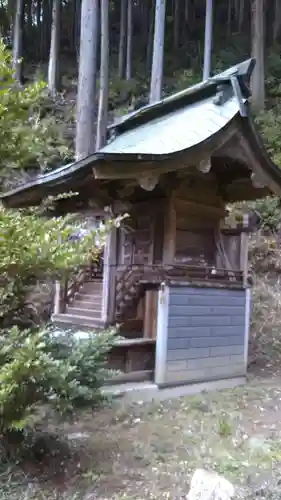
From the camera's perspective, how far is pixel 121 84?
62.8 ft

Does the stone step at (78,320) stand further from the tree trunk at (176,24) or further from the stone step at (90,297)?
the tree trunk at (176,24)

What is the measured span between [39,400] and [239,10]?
25276 mm

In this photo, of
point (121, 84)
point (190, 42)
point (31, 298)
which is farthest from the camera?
point (190, 42)

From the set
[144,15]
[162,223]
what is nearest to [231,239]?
[162,223]

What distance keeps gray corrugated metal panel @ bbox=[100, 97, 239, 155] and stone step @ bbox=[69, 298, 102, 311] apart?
8.38 feet

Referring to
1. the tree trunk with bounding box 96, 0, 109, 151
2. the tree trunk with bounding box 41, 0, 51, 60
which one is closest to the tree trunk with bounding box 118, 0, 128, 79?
the tree trunk with bounding box 96, 0, 109, 151

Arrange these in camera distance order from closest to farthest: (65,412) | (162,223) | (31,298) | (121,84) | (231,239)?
1. (65,412)
2. (31,298)
3. (162,223)
4. (231,239)
5. (121,84)

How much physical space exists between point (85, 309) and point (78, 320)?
1.16 feet

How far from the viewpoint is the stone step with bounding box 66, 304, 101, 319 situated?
7.34 meters

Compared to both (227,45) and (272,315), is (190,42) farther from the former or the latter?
(272,315)

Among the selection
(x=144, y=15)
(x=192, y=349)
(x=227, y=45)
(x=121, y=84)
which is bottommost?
(x=192, y=349)

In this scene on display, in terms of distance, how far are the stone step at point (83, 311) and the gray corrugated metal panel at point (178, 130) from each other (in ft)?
8.36

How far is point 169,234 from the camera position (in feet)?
21.6

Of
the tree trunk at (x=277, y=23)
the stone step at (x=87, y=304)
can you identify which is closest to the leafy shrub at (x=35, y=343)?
the stone step at (x=87, y=304)
